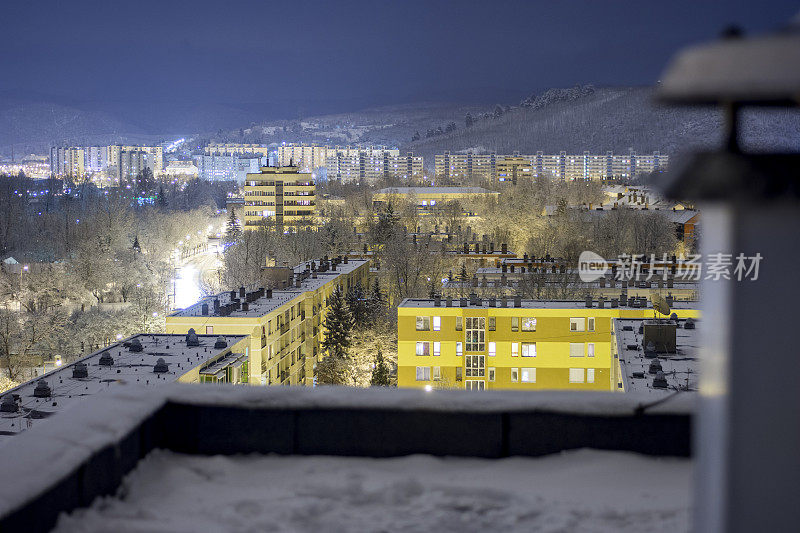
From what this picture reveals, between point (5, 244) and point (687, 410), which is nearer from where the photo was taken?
point (687, 410)

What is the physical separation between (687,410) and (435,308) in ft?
44.0

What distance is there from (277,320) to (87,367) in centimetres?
682

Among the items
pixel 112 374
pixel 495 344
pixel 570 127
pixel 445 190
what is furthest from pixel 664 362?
pixel 570 127

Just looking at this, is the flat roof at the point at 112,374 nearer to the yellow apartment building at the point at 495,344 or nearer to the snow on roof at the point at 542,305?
the yellow apartment building at the point at 495,344

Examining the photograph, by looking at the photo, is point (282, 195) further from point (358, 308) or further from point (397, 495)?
point (397, 495)

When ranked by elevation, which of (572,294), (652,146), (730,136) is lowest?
(572,294)

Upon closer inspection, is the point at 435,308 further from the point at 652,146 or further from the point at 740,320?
the point at 652,146

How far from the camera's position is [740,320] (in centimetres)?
126

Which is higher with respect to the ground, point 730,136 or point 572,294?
point 730,136

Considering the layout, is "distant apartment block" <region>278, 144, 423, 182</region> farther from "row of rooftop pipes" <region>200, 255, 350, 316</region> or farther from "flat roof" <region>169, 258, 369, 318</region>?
"flat roof" <region>169, 258, 369, 318</region>

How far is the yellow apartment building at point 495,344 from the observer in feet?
50.5

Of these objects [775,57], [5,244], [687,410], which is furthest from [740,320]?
[5,244]

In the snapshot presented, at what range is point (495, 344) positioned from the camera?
15.8 meters

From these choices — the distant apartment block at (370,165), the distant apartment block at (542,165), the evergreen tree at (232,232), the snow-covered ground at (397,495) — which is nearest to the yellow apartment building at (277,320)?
the snow-covered ground at (397,495)
